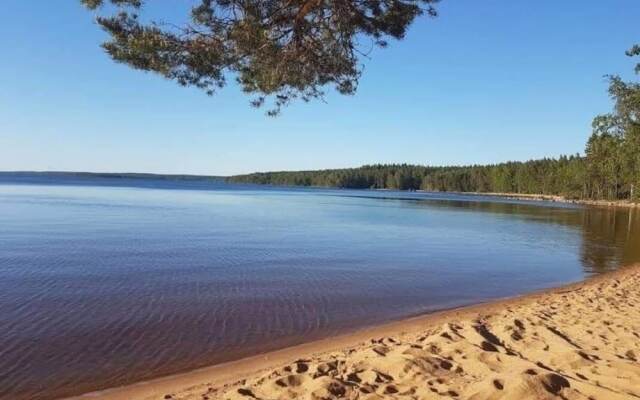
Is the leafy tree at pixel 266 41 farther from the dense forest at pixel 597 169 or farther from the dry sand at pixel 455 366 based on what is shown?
the dense forest at pixel 597 169

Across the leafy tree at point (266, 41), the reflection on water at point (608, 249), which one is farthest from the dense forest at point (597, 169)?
the leafy tree at point (266, 41)

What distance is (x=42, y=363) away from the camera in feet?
29.5

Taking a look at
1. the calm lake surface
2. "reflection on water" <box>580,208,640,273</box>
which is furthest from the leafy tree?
"reflection on water" <box>580,208,640,273</box>

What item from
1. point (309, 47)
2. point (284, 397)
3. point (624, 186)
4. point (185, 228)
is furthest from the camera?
point (624, 186)

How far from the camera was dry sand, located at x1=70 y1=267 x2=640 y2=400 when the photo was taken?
20.6 feet

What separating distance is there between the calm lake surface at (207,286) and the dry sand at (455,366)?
1.07 m

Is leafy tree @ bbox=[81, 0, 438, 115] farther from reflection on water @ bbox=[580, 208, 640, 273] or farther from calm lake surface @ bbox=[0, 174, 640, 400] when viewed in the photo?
reflection on water @ bbox=[580, 208, 640, 273]

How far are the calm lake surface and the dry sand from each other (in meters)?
1.07

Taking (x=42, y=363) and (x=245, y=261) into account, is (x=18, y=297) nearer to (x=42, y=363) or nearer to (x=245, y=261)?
(x=42, y=363)

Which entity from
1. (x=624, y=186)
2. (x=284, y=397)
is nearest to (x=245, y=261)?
(x=284, y=397)

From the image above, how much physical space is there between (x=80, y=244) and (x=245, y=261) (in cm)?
844

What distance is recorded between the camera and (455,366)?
7230mm

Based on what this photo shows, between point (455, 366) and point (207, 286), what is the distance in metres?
10.2

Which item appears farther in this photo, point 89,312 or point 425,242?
point 425,242
